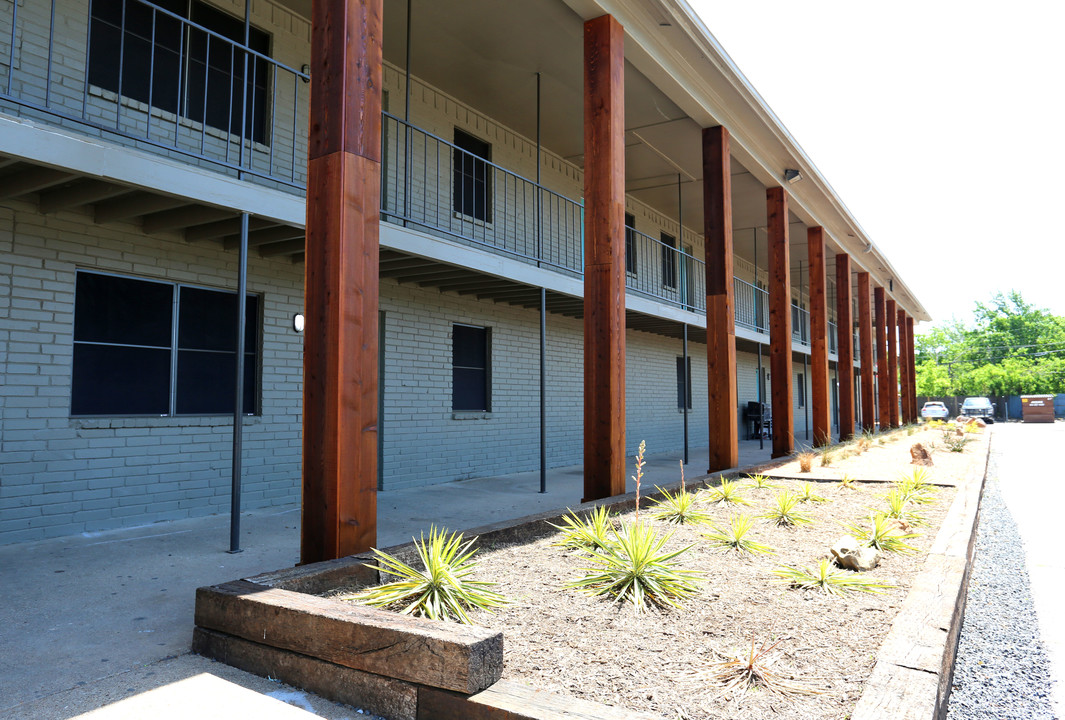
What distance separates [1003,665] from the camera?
3.41 metres

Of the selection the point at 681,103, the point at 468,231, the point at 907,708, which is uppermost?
the point at 681,103

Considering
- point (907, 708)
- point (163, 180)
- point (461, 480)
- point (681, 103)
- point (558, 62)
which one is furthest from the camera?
point (461, 480)

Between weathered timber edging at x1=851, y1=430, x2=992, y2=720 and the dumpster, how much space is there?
45.6 metres

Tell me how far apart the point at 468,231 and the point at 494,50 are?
8.63 ft

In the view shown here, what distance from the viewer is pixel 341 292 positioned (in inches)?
142

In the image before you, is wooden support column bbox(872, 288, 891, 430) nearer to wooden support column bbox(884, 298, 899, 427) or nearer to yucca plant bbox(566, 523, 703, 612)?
wooden support column bbox(884, 298, 899, 427)

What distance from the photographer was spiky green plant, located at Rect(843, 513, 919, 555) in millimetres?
4348

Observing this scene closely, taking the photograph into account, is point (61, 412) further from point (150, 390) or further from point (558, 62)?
point (558, 62)

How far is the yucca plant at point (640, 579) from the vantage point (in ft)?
10.6

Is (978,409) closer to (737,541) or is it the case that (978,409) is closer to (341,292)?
(737,541)

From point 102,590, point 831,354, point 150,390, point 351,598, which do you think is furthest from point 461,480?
point 831,354

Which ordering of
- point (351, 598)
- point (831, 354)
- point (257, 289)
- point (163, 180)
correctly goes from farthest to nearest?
point (831, 354)
point (257, 289)
point (163, 180)
point (351, 598)

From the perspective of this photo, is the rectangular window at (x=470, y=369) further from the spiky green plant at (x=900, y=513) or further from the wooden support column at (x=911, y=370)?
the wooden support column at (x=911, y=370)

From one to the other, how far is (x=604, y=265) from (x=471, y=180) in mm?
5120
